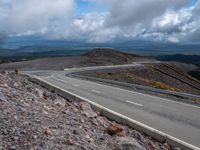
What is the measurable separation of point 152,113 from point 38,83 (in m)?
6.78

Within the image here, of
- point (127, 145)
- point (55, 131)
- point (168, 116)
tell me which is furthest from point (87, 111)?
point (168, 116)

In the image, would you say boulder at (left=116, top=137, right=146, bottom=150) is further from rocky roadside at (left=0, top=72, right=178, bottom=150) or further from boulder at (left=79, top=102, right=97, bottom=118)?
boulder at (left=79, top=102, right=97, bottom=118)

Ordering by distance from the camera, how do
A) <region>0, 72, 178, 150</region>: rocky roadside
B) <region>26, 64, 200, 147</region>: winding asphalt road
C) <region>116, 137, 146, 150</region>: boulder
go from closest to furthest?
<region>0, 72, 178, 150</region>: rocky roadside, <region>116, 137, 146, 150</region>: boulder, <region>26, 64, 200, 147</region>: winding asphalt road

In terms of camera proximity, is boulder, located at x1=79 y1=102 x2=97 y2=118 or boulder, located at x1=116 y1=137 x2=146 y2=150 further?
boulder, located at x1=79 y1=102 x2=97 y2=118

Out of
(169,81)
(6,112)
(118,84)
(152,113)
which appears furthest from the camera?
(169,81)

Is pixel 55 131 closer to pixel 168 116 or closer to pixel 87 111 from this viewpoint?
pixel 87 111

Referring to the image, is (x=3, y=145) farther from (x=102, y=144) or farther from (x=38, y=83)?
(x=38, y=83)

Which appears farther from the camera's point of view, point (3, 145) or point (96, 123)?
point (96, 123)

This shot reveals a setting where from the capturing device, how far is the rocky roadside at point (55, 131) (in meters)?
6.59

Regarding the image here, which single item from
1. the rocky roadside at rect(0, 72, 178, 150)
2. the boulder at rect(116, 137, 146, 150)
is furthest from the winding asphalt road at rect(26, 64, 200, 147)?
the boulder at rect(116, 137, 146, 150)

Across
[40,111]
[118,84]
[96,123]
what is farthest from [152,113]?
[118,84]

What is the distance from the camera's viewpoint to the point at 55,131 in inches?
295

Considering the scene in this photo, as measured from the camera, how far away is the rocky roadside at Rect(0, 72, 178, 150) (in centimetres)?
659

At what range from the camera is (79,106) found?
471 inches
